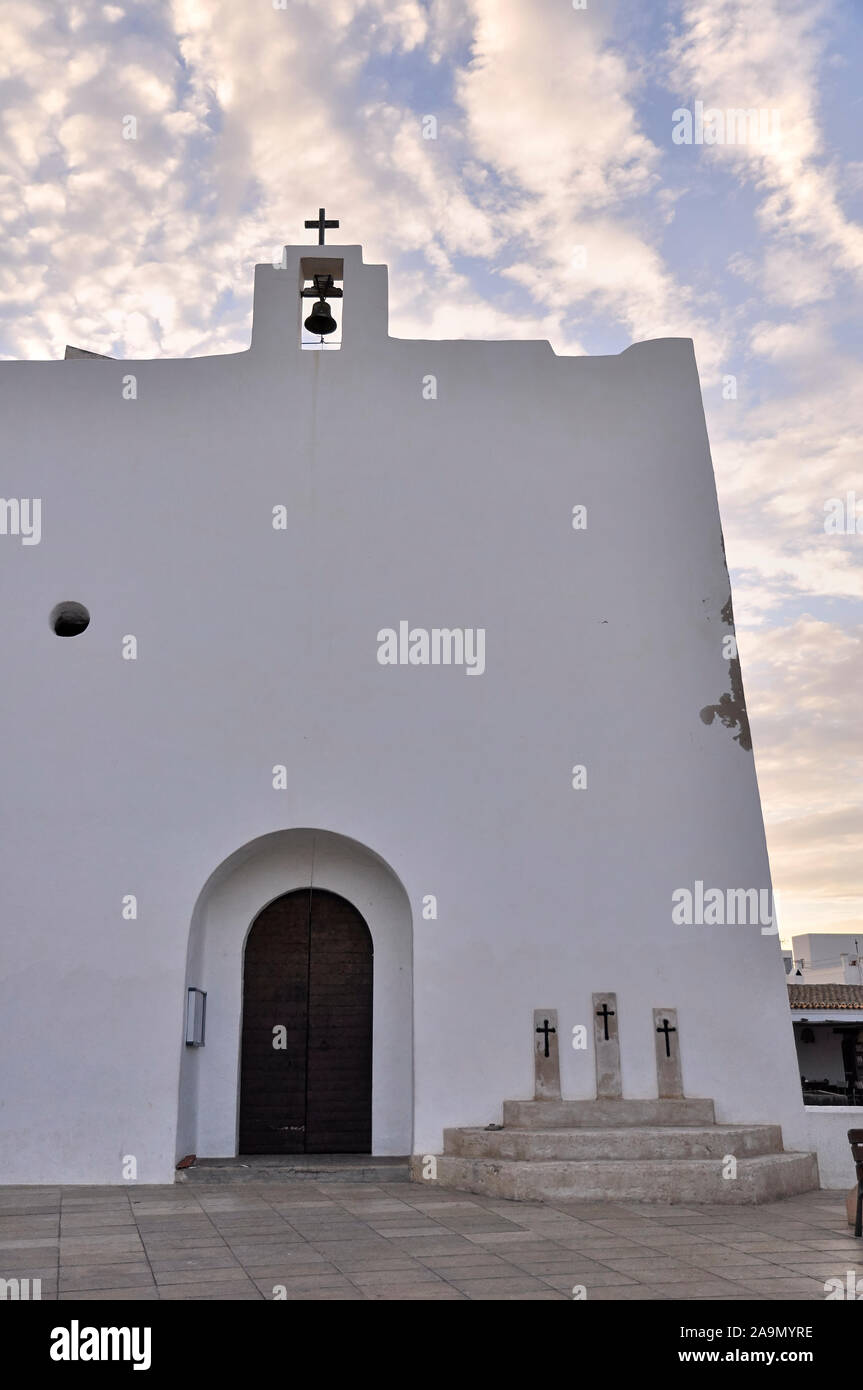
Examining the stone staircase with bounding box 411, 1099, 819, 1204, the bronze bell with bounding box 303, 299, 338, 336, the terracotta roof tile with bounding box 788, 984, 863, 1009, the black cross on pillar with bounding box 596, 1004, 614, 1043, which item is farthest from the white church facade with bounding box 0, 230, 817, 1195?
the terracotta roof tile with bounding box 788, 984, 863, 1009

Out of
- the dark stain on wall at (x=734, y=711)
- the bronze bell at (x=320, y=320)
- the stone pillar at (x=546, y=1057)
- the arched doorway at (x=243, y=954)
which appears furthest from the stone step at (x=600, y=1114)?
the bronze bell at (x=320, y=320)

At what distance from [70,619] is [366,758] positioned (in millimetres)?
2960

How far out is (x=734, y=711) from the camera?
372 inches

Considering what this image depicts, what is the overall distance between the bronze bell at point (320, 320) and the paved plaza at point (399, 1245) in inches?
300

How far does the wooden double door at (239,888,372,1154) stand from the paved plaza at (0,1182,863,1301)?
1037 mm

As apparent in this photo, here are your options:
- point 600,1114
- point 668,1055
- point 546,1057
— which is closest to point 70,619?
point 546,1057

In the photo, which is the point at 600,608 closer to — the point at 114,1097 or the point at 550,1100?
the point at 550,1100

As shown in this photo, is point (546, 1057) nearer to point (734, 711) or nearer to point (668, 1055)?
point (668, 1055)

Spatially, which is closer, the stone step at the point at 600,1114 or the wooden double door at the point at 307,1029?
the stone step at the point at 600,1114

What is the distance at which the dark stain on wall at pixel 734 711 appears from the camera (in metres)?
9.41

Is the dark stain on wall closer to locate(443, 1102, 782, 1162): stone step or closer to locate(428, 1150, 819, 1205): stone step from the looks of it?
locate(443, 1102, 782, 1162): stone step

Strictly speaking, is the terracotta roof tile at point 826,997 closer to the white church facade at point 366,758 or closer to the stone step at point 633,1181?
the white church facade at point 366,758

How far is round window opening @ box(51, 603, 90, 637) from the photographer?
962cm

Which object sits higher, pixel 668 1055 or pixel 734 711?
pixel 734 711
